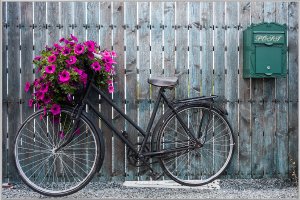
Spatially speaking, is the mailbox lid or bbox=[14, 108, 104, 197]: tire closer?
the mailbox lid

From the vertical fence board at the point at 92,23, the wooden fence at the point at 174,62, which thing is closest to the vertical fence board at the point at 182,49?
the wooden fence at the point at 174,62

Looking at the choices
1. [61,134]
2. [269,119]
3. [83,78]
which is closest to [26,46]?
[83,78]

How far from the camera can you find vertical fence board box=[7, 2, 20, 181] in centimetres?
562

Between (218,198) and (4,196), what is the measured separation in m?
2.34

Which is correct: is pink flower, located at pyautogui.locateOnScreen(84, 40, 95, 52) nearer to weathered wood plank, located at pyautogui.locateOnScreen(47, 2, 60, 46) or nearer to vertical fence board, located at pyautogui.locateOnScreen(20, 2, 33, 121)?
weathered wood plank, located at pyautogui.locateOnScreen(47, 2, 60, 46)

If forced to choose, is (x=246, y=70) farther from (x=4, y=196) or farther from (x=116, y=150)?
(x=4, y=196)

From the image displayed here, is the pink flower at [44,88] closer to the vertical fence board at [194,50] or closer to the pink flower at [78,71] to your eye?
the pink flower at [78,71]

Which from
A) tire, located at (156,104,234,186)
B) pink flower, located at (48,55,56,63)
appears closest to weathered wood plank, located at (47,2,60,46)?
pink flower, located at (48,55,56,63)

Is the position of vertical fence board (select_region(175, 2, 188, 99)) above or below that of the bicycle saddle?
above

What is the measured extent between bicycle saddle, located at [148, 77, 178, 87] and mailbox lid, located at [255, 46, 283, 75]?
993mm

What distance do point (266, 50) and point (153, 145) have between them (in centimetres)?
169

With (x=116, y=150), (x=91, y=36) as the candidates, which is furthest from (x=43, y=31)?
(x=116, y=150)

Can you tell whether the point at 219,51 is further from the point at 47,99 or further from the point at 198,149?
the point at 47,99

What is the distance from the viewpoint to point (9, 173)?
5691 millimetres
